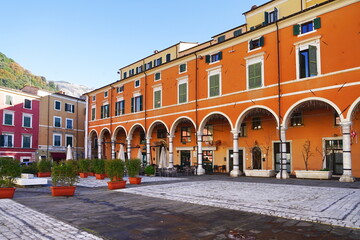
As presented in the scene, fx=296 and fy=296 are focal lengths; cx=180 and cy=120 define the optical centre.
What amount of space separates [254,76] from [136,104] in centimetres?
1553

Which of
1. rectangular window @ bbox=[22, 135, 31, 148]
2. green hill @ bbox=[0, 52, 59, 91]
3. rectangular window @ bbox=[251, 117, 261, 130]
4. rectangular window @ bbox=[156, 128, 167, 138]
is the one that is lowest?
rectangular window @ bbox=[22, 135, 31, 148]

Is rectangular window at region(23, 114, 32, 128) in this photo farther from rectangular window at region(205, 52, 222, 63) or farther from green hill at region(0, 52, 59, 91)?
green hill at region(0, 52, 59, 91)

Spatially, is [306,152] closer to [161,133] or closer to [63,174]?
[63,174]

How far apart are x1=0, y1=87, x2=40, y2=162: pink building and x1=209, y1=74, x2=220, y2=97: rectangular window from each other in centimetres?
2674

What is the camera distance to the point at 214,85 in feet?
80.1

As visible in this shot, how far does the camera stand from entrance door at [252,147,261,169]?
80.3 ft

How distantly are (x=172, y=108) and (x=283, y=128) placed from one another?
1158 centimetres

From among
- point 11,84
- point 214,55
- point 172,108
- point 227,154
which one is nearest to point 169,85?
point 172,108

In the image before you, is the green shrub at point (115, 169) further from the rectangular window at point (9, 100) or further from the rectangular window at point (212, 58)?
the rectangular window at point (9, 100)

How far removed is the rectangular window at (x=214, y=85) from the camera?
950 inches

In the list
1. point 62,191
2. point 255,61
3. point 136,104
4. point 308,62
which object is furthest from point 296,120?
point 136,104

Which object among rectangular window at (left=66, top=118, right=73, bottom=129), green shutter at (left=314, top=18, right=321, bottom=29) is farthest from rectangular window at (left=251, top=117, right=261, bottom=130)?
rectangular window at (left=66, top=118, right=73, bottom=129)

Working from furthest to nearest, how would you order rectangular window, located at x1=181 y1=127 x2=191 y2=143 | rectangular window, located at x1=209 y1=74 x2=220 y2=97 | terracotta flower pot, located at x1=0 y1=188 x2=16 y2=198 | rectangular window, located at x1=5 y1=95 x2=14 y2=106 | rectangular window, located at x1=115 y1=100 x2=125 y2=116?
rectangular window, located at x1=5 y1=95 x2=14 y2=106 < rectangular window, located at x1=115 y1=100 x2=125 y2=116 < rectangular window, located at x1=181 y1=127 x2=191 y2=143 < rectangular window, located at x1=209 y1=74 x2=220 y2=97 < terracotta flower pot, located at x1=0 y1=188 x2=16 y2=198

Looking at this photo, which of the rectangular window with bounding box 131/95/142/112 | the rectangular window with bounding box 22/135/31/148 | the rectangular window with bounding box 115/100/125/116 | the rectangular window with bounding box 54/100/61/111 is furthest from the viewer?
the rectangular window with bounding box 54/100/61/111
